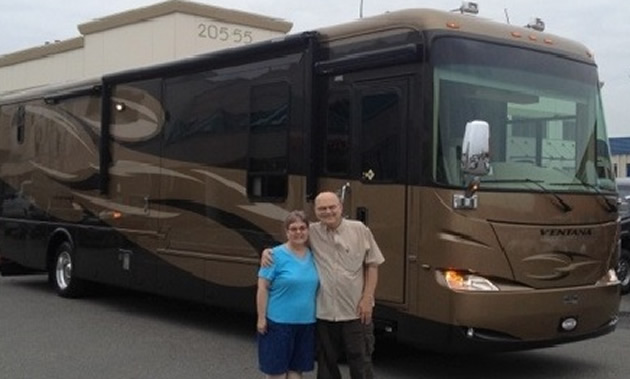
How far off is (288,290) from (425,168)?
199 centimetres

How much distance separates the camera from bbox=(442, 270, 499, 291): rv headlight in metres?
6.72

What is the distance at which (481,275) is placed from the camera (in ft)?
22.1

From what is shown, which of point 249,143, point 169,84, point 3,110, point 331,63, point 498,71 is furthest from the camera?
point 3,110

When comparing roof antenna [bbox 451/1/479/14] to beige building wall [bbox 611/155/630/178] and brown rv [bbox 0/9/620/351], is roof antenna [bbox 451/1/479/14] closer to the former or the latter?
brown rv [bbox 0/9/620/351]

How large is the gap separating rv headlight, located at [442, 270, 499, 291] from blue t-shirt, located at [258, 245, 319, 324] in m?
1.69

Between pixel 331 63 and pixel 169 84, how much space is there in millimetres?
2823

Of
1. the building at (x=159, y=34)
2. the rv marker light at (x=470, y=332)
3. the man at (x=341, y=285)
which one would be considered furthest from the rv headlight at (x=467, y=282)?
the building at (x=159, y=34)

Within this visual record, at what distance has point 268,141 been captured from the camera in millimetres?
8430

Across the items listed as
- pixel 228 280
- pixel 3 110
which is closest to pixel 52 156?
pixel 3 110

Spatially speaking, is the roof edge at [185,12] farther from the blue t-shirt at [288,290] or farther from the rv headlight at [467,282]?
the blue t-shirt at [288,290]

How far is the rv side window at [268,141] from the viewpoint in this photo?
27.0ft

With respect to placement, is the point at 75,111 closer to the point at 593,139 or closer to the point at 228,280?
the point at 228,280

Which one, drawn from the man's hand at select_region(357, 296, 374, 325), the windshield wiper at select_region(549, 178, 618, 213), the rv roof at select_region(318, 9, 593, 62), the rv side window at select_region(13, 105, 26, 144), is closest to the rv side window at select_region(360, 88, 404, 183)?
the rv roof at select_region(318, 9, 593, 62)

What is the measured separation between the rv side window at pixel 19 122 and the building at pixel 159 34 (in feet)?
30.7
